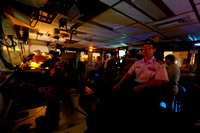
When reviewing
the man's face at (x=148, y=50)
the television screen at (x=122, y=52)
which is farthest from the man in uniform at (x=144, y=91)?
the television screen at (x=122, y=52)

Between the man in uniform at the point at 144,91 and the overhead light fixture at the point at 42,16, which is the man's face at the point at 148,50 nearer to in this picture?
the man in uniform at the point at 144,91

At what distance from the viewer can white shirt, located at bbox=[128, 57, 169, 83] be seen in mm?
1681

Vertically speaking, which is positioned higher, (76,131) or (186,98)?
(76,131)

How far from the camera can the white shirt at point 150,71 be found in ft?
5.51

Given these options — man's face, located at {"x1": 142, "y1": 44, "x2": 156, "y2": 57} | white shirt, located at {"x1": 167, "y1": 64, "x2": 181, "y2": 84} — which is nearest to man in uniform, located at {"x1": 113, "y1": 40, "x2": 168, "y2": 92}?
man's face, located at {"x1": 142, "y1": 44, "x2": 156, "y2": 57}

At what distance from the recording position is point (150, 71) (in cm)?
186

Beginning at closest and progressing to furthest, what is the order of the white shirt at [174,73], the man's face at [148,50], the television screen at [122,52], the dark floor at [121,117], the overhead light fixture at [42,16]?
the dark floor at [121,117]
the man's face at [148,50]
the overhead light fixture at [42,16]
the white shirt at [174,73]
the television screen at [122,52]

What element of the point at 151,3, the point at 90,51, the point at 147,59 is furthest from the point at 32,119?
the point at 90,51

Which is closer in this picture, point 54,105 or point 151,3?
point 54,105

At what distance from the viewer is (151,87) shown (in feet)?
5.54

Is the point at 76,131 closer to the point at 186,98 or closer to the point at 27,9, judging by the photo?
the point at 27,9

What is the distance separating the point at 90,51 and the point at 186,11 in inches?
328

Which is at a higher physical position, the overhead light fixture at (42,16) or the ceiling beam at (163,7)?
the ceiling beam at (163,7)

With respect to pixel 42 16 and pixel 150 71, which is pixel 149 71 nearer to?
pixel 150 71
